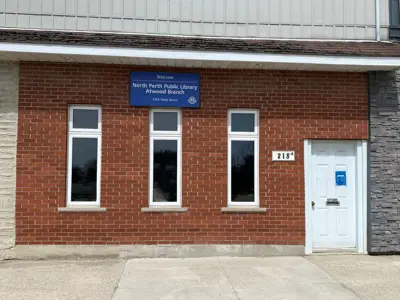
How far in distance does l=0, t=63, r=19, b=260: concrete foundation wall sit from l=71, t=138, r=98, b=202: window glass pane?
1088mm

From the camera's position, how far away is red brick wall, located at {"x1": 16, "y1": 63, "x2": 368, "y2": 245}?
25.3 ft

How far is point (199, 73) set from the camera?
8062 millimetres

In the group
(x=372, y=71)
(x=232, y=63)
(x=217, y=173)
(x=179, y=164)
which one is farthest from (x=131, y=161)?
(x=372, y=71)

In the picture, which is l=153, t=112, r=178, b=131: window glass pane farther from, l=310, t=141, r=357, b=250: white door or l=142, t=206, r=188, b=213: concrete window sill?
l=310, t=141, r=357, b=250: white door

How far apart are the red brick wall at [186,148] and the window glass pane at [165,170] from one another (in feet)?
0.72

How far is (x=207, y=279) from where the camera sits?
21.2 feet

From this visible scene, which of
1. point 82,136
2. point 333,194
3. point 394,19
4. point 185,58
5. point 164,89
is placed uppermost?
point 394,19

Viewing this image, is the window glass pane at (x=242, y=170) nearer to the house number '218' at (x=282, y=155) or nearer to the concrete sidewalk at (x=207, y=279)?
the house number '218' at (x=282, y=155)

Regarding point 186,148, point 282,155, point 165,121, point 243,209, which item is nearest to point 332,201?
point 282,155

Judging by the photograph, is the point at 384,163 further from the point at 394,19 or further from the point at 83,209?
the point at 83,209

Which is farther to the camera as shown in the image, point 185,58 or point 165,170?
point 165,170

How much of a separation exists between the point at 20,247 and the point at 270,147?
Answer: 202 inches

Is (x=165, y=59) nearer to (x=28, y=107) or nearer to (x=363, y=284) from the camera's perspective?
(x=28, y=107)

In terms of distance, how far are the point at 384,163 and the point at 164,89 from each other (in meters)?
4.64
